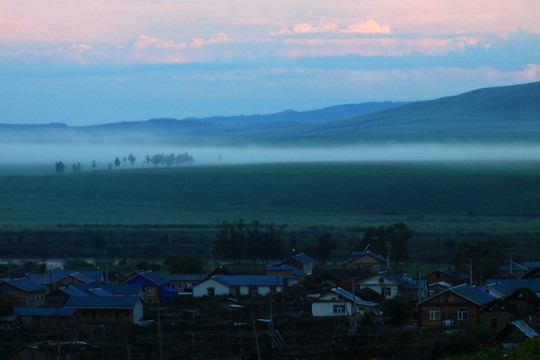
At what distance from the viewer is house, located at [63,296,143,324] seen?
132ft

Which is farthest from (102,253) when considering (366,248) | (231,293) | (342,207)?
(342,207)

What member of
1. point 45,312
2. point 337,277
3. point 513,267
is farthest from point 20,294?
point 513,267

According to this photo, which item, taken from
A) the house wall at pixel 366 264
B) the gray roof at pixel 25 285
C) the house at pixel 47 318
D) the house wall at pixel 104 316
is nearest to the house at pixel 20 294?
the gray roof at pixel 25 285

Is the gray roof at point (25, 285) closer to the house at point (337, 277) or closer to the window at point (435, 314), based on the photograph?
the house at point (337, 277)

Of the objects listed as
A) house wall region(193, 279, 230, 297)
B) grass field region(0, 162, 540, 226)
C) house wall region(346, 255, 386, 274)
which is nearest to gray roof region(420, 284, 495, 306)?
house wall region(193, 279, 230, 297)

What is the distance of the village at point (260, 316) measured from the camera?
31.2 metres

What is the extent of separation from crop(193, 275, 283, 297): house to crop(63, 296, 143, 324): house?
28.8 ft

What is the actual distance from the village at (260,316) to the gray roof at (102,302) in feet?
0.17

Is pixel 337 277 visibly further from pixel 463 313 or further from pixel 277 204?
pixel 277 204

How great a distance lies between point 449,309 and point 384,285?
34.6 feet

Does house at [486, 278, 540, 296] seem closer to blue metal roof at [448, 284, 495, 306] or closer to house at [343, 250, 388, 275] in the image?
blue metal roof at [448, 284, 495, 306]

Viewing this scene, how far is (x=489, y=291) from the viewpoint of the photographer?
143 feet

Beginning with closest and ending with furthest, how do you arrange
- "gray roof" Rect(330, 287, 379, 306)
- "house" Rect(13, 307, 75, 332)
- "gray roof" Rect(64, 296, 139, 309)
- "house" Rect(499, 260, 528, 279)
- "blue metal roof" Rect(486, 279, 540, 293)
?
"house" Rect(13, 307, 75, 332) < "gray roof" Rect(64, 296, 139, 309) < "gray roof" Rect(330, 287, 379, 306) < "blue metal roof" Rect(486, 279, 540, 293) < "house" Rect(499, 260, 528, 279)

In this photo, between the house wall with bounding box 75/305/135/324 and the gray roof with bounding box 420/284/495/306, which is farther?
the house wall with bounding box 75/305/135/324
